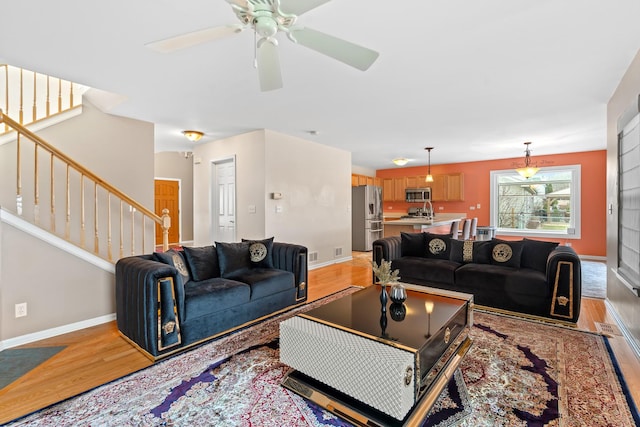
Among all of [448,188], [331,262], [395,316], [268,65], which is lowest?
[331,262]

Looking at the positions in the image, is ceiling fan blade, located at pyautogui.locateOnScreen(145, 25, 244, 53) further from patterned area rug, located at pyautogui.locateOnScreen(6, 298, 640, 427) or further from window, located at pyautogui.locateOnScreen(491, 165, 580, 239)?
window, located at pyautogui.locateOnScreen(491, 165, 580, 239)

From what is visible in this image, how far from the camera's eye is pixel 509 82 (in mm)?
3133

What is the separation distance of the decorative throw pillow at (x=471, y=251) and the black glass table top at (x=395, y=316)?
1630mm

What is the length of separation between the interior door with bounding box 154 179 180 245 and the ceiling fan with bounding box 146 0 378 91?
699cm

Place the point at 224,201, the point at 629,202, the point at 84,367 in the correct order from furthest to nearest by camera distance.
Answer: the point at 224,201
the point at 629,202
the point at 84,367

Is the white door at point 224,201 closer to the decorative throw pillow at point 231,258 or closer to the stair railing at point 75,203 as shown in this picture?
the stair railing at point 75,203

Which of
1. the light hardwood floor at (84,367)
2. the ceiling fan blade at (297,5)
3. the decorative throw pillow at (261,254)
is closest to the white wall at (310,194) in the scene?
the decorative throw pillow at (261,254)

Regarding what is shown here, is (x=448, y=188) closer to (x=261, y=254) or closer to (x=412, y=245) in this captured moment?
(x=412, y=245)

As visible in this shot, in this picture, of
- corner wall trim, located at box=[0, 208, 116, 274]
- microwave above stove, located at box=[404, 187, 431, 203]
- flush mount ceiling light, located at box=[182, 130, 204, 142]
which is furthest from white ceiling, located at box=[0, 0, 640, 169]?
microwave above stove, located at box=[404, 187, 431, 203]

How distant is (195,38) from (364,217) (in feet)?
22.1

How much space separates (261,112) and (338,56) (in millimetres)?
2507

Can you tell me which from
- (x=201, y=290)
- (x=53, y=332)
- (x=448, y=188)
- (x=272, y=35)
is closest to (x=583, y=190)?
(x=448, y=188)

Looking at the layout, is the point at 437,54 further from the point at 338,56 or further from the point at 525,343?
the point at 525,343

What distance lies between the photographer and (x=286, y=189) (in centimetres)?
541
